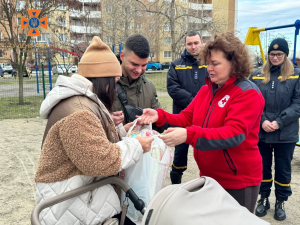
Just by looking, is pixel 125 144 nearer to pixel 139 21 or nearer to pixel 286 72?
pixel 286 72

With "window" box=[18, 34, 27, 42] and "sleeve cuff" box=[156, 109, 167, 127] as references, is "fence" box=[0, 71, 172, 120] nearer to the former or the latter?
"window" box=[18, 34, 27, 42]

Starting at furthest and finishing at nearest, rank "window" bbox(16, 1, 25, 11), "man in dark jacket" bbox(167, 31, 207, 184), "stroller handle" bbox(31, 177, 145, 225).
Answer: "window" bbox(16, 1, 25, 11), "man in dark jacket" bbox(167, 31, 207, 184), "stroller handle" bbox(31, 177, 145, 225)

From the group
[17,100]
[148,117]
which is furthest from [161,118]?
[17,100]

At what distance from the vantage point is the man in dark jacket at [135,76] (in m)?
2.53

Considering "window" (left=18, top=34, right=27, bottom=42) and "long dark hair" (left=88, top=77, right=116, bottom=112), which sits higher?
"window" (left=18, top=34, right=27, bottom=42)

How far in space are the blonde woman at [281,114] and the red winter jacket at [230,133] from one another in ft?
4.95

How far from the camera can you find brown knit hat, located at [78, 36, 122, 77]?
1790mm

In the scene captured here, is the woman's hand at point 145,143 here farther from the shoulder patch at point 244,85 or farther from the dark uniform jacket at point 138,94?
the dark uniform jacket at point 138,94

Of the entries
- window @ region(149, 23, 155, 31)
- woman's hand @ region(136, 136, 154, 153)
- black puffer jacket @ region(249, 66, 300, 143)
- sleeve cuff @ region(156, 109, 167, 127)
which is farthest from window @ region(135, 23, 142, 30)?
woman's hand @ region(136, 136, 154, 153)

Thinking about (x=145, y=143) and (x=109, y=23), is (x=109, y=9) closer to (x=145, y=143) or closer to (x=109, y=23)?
(x=109, y=23)

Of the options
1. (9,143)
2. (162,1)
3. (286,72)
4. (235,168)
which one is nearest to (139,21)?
(162,1)

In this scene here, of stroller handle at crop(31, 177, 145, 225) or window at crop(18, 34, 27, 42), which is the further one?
window at crop(18, 34, 27, 42)

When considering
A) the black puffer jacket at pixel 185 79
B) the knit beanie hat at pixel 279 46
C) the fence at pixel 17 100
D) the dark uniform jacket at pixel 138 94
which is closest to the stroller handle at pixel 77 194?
the dark uniform jacket at pixel 138 94

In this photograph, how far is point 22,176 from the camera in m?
4.45
